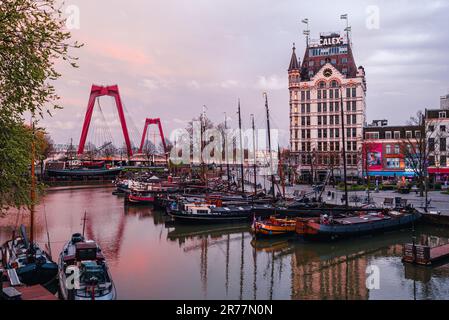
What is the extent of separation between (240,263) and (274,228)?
24.2ft

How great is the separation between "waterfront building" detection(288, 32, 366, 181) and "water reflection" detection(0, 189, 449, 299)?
35.6 m

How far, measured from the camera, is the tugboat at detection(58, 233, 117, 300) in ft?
57.4

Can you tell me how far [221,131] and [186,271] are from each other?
6351cm

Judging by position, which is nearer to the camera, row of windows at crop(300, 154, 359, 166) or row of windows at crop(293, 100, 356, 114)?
row of windows at crop(300, 154, 359, 166)

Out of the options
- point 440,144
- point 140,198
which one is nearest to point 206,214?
point 140,198

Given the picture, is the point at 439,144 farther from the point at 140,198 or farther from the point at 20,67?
the point at 20,67

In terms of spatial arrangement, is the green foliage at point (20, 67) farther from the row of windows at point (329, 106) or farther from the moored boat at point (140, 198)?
the row of windows at point (329, 106)

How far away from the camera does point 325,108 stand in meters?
74.7

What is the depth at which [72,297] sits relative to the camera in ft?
55.9

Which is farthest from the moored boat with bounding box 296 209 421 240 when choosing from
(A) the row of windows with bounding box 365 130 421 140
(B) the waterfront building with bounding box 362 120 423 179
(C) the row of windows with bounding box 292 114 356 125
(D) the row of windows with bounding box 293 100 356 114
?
(D) the row of windows with bounding box 293 100 356 114

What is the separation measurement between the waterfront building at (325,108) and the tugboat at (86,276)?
5266cm

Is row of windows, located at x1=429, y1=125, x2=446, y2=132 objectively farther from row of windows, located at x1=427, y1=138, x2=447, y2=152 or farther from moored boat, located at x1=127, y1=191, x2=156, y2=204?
moored boat, located at x1=127, y1=191, x2=156, y2=204

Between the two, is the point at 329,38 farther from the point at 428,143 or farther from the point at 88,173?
the point at 88,173

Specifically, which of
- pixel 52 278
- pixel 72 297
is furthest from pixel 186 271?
pixel 72 297
